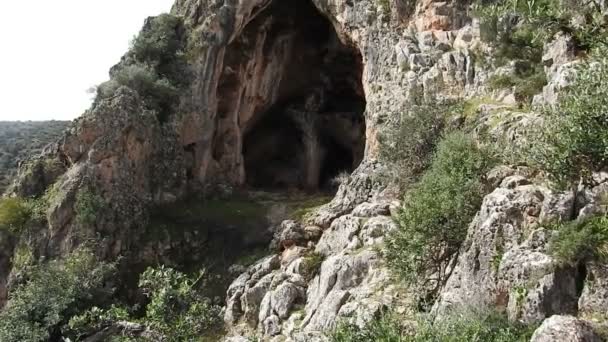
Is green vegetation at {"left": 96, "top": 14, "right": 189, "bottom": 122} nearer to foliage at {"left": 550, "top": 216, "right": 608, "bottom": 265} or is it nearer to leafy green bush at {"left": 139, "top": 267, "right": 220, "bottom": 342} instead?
leafy green bush at {"left": 139, "top": 267, "right": 220, "bottom": 342}

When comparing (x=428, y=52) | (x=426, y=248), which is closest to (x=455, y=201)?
(x=426, y=248)

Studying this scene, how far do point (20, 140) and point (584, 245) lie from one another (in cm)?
6499

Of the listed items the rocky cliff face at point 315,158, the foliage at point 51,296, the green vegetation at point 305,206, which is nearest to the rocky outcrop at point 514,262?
the rocky cliff face at point 315,158

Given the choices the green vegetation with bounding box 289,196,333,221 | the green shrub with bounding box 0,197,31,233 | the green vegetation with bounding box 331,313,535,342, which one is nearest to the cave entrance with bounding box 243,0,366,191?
the green vegetation with bounding box 289,196,333,221

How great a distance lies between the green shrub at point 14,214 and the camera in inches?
1159

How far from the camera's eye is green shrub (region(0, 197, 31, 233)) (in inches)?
1159

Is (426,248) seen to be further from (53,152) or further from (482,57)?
(53,152)

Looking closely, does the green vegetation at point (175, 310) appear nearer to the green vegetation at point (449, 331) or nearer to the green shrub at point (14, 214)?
the green vegetation at point (449, 331)

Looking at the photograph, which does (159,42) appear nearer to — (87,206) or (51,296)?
(87,206)

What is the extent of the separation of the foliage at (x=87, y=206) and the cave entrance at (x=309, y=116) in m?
12.8

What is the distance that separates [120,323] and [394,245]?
12.4m

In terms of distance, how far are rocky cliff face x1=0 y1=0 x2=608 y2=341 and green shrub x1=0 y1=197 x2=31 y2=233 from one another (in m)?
1.26

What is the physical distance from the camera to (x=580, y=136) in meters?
14.5

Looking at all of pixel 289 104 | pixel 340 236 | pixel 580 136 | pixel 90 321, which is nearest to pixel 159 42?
pixel 289 104
